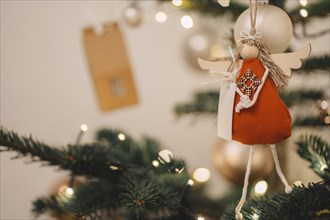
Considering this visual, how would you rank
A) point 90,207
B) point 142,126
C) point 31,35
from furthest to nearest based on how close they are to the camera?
1. point 142,126
2. point 31,35
3. point 90,207

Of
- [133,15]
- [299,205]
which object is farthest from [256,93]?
[133,15]

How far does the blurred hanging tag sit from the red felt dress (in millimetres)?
559

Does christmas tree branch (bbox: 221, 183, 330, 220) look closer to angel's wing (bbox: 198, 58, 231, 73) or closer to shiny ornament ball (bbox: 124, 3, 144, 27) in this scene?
angel's wing (bbox: 198, 58, 231, 73)

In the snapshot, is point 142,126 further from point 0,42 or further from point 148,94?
point 0,42

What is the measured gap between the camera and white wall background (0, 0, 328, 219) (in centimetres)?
74

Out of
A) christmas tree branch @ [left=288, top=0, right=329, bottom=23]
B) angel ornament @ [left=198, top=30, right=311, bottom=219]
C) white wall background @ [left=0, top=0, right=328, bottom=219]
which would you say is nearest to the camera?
angel ornament @ [left=198, top=30, right=311, bottom=219]

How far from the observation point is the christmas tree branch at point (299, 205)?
42 cm

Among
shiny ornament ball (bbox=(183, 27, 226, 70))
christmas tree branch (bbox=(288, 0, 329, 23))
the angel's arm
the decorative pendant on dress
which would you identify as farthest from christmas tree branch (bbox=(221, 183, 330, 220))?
shiny ornament ball (bbox=(183, 27, 226, 70))

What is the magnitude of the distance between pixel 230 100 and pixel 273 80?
5cm

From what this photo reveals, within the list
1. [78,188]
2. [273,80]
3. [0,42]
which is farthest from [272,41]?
[0,42]

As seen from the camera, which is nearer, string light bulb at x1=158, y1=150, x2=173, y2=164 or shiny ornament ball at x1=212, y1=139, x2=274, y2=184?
string light bulb at x1=158, y1=150, x2=173, y2=164

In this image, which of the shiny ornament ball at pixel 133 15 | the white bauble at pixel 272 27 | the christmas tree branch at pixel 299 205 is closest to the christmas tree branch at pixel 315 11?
the white bauble at pixel 272 27

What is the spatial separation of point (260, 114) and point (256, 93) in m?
0.02

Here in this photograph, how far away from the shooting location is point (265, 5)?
482 mm
